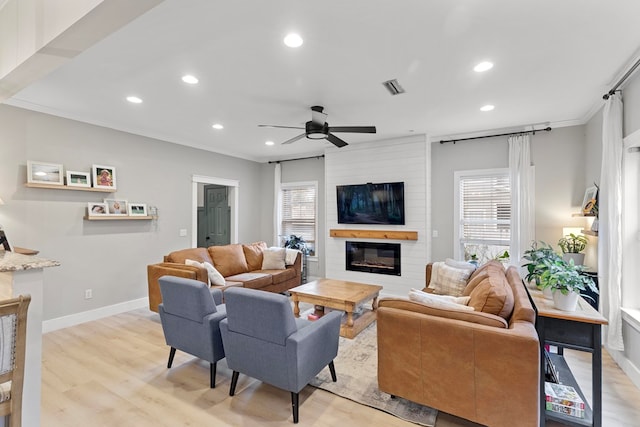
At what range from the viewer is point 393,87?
3.19 metres

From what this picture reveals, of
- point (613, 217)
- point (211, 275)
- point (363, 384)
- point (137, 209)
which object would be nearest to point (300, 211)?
point (211, 275)

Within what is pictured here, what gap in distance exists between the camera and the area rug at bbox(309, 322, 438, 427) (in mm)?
2227

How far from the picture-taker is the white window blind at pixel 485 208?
4785 mm

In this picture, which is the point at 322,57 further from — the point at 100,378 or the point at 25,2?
the point at 100,378

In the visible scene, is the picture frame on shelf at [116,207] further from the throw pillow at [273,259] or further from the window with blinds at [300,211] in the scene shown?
the window with blinds at [300,211]

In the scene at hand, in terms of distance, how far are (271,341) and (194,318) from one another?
2.82 ft

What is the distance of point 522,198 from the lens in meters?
4.51

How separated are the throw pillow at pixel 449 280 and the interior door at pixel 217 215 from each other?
14.7 ft

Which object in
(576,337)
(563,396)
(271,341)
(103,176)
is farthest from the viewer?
(103,176)

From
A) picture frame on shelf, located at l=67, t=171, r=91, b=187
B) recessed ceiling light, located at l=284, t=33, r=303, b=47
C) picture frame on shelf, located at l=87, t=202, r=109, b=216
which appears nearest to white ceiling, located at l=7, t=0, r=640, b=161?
recessed ceiling light, located at l=284, t=33, r=303, b=47

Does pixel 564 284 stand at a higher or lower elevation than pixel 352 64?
lower

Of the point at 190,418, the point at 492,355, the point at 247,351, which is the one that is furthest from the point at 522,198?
the point at 190,418

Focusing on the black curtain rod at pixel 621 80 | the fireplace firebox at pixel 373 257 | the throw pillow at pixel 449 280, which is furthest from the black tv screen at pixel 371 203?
the black curtain rod at pixel 621 80

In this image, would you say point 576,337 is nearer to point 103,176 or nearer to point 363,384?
point 363,384
